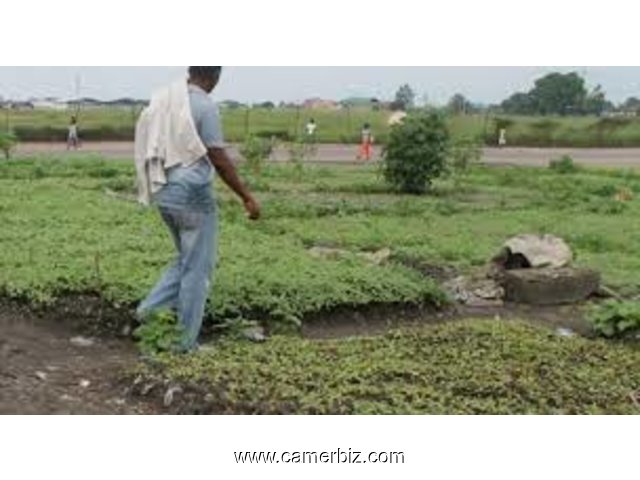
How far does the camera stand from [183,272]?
617 cm

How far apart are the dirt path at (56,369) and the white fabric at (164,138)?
37.7 inches

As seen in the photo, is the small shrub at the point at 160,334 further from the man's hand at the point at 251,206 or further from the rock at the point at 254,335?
the man's hand at the point at 251,206

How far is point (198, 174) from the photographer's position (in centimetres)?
604

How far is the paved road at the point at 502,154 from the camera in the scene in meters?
28.5

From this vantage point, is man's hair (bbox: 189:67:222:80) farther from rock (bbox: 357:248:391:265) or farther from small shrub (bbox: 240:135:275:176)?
small shrub (bbox: 240:135:275:176)

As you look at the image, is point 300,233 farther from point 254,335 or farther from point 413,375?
point 413,375

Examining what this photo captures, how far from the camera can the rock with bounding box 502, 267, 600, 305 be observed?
8.53 metres

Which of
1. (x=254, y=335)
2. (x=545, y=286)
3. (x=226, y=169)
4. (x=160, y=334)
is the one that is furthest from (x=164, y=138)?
(x=545, y=286)

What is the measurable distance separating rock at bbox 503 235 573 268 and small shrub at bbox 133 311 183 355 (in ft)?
12.4

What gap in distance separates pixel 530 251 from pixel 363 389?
4353 mm

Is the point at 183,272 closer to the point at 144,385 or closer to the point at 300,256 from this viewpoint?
the point at 144,385

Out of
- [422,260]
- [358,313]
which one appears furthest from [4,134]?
[358,313]

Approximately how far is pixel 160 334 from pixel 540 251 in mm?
4007

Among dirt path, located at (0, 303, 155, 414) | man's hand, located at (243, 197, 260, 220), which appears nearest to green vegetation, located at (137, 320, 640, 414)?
dirt path, located at (0, 303, 155, 414)
